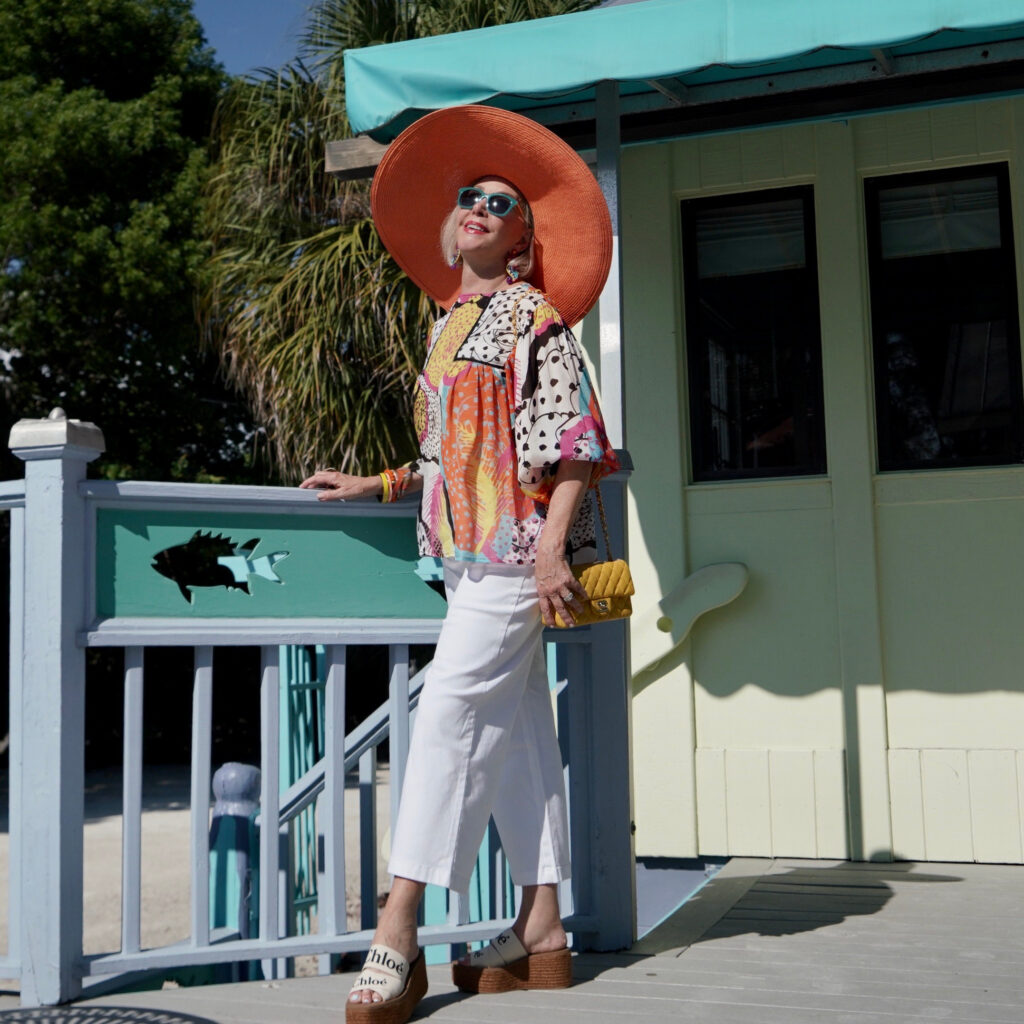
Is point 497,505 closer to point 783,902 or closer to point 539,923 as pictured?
point 539,923

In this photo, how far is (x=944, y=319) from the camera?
15.8 feet

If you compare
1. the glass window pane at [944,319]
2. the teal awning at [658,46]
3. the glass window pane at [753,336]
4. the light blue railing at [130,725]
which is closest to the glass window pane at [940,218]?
the glass window pane at [944,319]

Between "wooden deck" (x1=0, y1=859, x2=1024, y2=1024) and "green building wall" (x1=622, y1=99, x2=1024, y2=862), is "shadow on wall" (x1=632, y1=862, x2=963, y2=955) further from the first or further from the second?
"green building wall" (x1=622, y1=99, x2=1024, y2=862)

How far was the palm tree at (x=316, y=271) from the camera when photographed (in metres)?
11.4

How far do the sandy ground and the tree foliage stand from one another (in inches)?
148

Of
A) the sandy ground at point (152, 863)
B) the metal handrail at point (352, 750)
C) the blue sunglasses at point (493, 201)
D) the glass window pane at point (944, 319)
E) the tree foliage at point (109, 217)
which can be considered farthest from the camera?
the tree foliage at point (109, 217)

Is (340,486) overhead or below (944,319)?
below

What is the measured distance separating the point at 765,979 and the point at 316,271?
9596 millimetres

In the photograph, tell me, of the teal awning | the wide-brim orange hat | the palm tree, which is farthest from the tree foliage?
the wide-brim orange hat

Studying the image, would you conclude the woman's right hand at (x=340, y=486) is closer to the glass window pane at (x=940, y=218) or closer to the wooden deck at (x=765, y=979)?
the wooden deck at (x=765, y=979)

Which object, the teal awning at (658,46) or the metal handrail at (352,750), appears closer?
the teal awning at (658,46)

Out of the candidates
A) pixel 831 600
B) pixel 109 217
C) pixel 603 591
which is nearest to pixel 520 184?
pixel 603 591

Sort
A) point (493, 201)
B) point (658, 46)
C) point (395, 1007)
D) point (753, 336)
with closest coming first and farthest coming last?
point (395, 1007) → point (493, 201) → point (658, 46) → point (753, 336)

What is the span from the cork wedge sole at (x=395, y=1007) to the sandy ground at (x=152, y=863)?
439 cm
